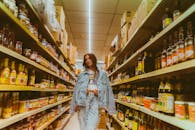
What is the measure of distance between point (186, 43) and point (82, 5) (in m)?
4.00

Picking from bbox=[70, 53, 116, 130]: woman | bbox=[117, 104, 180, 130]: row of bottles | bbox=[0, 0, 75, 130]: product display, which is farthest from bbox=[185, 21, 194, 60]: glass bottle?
bbox=[70, 53, 116, 130]: woman

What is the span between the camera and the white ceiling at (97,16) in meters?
4.80

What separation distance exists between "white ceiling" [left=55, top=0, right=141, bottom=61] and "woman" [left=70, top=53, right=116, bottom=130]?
2151 millimetres

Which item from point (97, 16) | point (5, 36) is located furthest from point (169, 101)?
point (97, 16)

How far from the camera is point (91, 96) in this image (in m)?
2.96

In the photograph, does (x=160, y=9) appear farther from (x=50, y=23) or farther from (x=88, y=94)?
(x=88, y=94)

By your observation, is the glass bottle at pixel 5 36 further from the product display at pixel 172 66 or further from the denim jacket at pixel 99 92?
the denim jacket at pixel 99 92

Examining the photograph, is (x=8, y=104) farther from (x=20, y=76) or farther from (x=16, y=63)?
(x=16, y=63)

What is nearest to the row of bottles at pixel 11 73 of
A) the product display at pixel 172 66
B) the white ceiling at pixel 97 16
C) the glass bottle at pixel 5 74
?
the glass bottle at pixel 5 74

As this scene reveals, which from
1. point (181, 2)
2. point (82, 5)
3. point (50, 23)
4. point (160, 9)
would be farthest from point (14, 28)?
point (82, 5)

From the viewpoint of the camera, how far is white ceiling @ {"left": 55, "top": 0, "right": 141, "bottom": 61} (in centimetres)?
480

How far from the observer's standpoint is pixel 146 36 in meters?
2.79

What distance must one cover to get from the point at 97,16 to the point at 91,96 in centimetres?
319

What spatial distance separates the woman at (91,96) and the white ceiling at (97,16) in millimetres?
2151
